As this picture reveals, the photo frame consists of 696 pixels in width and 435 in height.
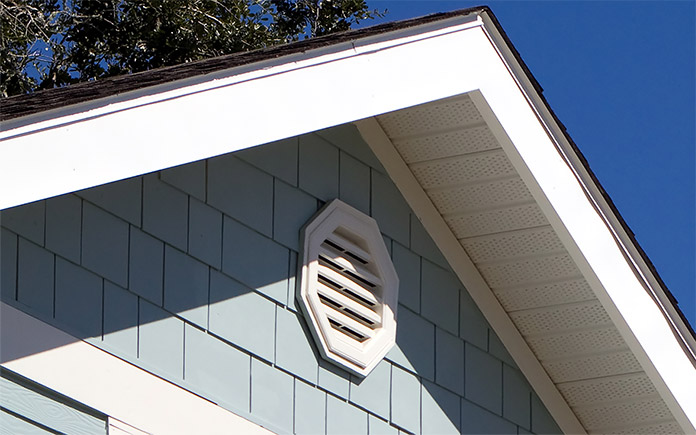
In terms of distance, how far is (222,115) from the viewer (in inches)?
148

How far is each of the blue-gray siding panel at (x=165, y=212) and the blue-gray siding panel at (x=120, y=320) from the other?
28 centimetres

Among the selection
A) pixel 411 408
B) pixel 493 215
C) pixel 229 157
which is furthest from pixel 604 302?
pixel 229 157

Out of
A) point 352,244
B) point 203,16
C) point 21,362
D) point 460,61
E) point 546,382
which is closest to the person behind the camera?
point 21,362

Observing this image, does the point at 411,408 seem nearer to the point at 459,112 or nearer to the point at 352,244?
the point at 352,244

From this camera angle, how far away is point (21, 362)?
3734 millimetres

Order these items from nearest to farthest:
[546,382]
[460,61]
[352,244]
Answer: [460,61] < [352,244] < [546,382]

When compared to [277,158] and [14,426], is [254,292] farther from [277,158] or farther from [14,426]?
[14,426]

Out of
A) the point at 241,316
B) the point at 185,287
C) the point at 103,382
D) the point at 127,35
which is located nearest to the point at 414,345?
the point at 241,316

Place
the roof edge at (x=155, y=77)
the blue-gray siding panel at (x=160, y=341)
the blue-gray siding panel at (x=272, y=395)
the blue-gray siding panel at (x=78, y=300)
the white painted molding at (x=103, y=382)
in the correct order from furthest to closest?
the blue-gray siding panel at (x=272, y=395) → the blue-gray siding panel at (x=160, y=341) → the blue-gray siding panel at (x=78, y=300) → the white painted molding at (x=103, y=382) → the roof edge at (x=155, y=77)

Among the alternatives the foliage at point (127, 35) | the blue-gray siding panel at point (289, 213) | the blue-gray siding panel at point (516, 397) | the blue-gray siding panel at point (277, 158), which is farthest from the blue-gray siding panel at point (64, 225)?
the foliage at point (127, 35)

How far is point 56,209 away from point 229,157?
0.84 meters

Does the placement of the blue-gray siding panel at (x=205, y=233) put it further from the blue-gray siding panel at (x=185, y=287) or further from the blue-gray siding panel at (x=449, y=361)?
the blue-gray siding panel at (x=449, y=361)

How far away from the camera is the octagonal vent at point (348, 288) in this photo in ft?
15.6

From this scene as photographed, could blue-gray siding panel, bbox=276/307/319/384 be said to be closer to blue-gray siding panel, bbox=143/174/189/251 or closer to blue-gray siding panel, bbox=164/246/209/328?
blue-gray siding panel, bbox=164/246/209/328
